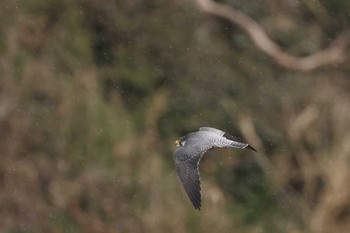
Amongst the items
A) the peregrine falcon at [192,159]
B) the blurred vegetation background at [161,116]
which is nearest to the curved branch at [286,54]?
the blurred vegetation background at [161,116]

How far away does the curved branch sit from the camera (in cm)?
938

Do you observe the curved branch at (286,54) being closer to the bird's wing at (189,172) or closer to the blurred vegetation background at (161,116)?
the blurred vegetation background at (161,116)

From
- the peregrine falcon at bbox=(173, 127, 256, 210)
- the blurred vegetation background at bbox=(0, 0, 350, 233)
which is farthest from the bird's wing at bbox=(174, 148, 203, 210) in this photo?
the blurred vegetation background at bbox=(0, 0, 350, 233)

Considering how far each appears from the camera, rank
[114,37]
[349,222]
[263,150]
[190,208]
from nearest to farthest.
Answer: [190,208] < [349,222] < [263,150] < [114,37]

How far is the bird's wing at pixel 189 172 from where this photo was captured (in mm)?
5684

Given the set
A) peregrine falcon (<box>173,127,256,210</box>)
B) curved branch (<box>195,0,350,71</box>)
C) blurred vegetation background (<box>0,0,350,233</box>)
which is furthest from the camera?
curved branch (<box>195,0,350,71</box>)

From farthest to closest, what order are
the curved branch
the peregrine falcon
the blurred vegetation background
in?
the curved branch, the blurred vegetation background, the peregrine falcon

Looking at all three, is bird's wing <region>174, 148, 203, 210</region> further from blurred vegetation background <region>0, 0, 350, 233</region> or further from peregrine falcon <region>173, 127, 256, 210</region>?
blurred vegetation background <region>0, 0, 350, 233</region>

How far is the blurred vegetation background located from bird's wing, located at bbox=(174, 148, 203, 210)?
1.80m

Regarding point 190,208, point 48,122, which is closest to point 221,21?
point 48,122

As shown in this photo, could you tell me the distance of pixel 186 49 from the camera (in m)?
9.26

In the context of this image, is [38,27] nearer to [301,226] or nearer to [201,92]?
[201,92]

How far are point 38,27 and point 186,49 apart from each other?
1.21 m

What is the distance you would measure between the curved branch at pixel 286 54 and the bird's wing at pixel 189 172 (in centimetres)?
383
